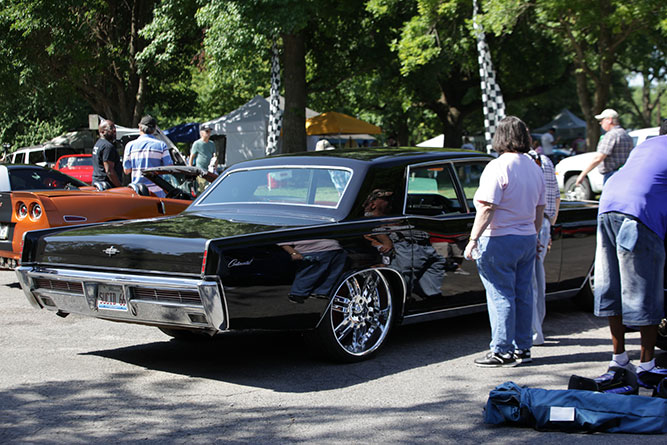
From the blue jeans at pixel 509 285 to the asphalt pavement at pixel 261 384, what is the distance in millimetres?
230

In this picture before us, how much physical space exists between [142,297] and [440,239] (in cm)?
218

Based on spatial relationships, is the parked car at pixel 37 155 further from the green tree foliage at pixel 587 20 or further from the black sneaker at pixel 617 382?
the black sneaker at pixel 617 382

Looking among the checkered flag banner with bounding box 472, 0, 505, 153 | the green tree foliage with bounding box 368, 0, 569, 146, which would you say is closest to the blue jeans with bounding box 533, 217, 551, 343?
the checkered flag banner with bounding box 472, 0, 505, 153

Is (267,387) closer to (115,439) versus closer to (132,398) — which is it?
(132,398)

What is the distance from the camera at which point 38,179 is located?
1101cm

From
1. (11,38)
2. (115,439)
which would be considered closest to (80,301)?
(115,439)

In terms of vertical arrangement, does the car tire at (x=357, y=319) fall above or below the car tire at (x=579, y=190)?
below

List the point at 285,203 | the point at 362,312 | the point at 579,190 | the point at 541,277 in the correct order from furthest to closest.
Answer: the point at 579,190, the point at 541,277, the point at 285,203, the point at 362,312

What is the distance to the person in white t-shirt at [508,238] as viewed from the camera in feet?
17.6

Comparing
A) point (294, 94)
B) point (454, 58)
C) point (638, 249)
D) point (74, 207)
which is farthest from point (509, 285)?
point (454, 58)

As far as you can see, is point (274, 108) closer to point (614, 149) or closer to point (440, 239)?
point (614, 149)

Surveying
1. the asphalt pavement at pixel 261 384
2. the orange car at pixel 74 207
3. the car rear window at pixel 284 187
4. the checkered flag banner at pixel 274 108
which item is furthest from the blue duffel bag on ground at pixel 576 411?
the checkered flag banner at pixel 274 108

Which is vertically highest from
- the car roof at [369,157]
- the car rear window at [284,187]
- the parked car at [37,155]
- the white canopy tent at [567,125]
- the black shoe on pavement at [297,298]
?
the white canopy tent at [567,125]

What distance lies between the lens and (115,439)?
13.2 ft
